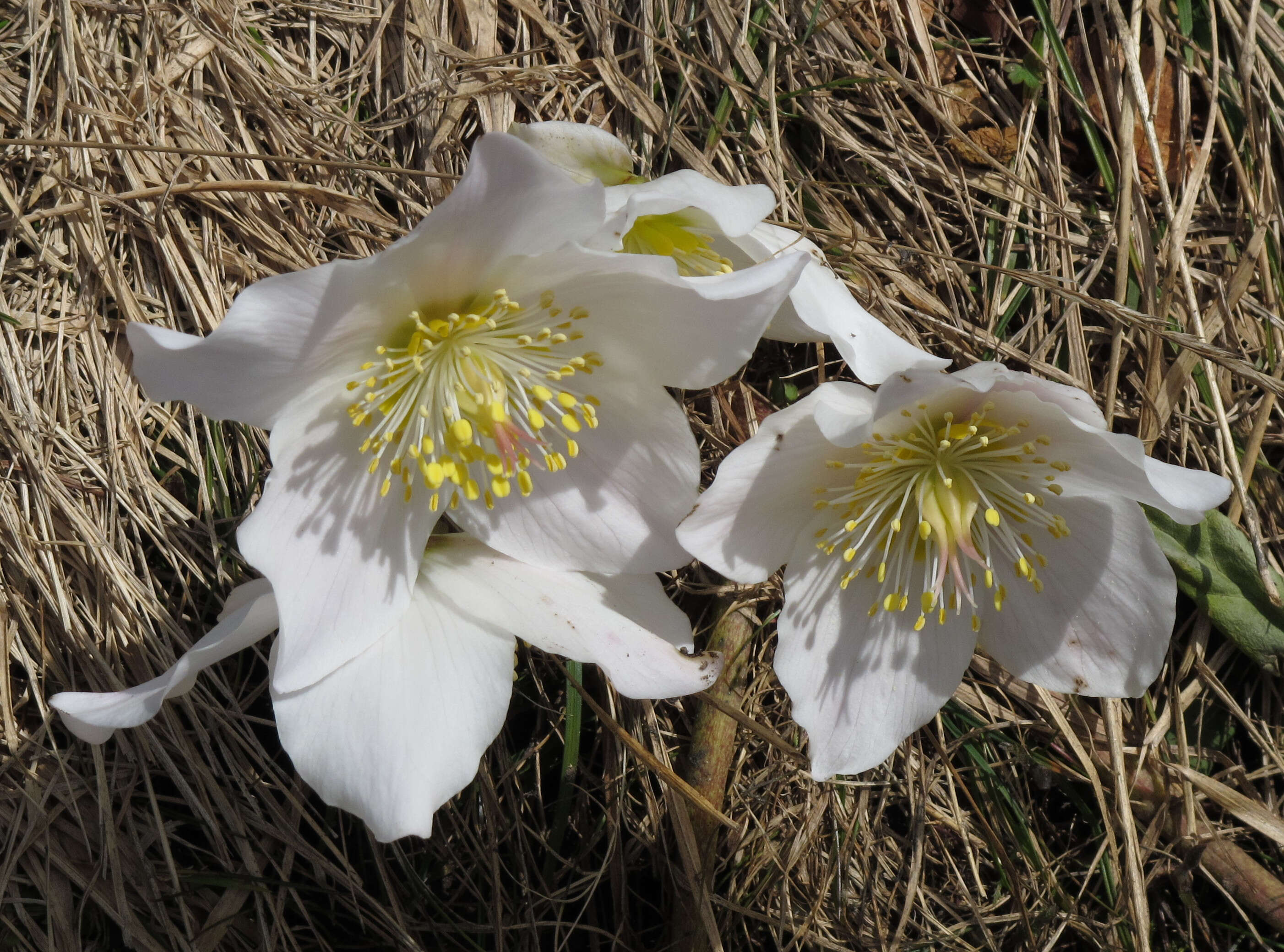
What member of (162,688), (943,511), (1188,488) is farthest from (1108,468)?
(162,688)

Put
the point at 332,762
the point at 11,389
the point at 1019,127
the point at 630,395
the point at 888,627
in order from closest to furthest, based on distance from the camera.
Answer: the point at 332,762, the point at 630,395, the point at 888,627, the point at 11,389, the point at 1019,127

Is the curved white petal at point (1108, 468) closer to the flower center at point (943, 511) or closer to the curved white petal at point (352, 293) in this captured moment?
the flower center at point (943, 511)

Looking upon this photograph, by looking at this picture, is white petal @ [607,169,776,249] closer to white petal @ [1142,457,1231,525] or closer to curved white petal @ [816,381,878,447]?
curved white petal @ [816,381,878,447]

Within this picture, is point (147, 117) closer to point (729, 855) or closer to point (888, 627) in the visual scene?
point (888, 627)

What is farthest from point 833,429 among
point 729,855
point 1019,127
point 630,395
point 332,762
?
point 1019,127

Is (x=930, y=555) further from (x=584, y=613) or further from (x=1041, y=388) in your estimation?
(x=584, y=613)

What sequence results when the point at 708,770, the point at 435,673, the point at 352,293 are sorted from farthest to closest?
the point at 708,770 → the point at 435,673 → the point at 352,293

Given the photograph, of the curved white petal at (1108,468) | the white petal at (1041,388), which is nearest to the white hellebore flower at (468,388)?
the white petal at (1041,388)
